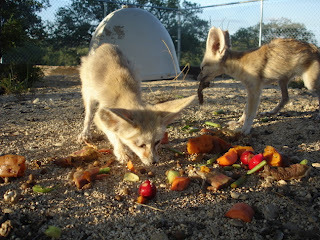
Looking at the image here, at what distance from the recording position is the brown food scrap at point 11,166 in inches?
108

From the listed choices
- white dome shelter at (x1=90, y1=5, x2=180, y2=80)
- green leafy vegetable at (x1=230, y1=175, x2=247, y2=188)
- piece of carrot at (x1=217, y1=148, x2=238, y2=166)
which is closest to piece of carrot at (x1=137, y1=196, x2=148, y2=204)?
green leafy vegetable at (x1=230, y1=175, x2=247, y2=188)

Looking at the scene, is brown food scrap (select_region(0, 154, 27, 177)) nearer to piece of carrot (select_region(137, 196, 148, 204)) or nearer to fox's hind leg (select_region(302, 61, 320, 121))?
piece of carrot (select_region(137, 196, 148, 204))

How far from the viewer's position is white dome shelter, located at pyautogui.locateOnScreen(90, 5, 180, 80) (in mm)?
9031

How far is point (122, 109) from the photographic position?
2.83 meters

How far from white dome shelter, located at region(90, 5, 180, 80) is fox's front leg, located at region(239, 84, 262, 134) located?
454cm

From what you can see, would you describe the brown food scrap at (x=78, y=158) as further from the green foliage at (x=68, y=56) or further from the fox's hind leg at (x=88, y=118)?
the green foliage at (x=68, y=56)

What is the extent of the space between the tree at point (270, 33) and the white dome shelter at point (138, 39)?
4.61 metres

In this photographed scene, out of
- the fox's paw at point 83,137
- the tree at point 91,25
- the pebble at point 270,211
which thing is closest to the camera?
the pebble at point 270,211

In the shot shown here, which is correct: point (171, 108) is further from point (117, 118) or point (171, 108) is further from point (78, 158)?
point (78, 158)

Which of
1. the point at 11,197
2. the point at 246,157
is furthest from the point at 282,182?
the point at 11,197

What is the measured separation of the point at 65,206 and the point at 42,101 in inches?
178

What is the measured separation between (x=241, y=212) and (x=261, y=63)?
312 cm

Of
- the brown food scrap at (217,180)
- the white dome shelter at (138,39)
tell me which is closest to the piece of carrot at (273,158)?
the brown food scrap at (217,180)

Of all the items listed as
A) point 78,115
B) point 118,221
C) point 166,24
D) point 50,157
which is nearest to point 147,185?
point 118,221
